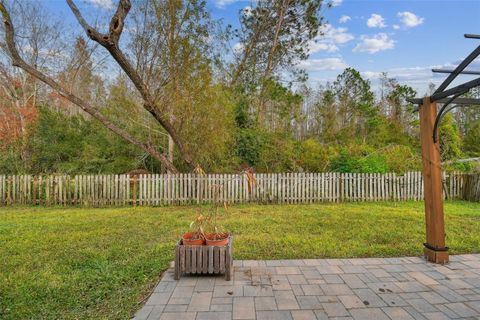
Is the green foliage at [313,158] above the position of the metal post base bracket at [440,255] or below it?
above

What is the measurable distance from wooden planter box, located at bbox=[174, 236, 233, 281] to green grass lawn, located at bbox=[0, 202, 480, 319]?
0.37 metres

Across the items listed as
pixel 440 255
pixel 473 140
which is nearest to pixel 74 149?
pixel 440 255

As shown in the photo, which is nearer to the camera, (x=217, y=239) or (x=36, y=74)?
(x=217, y=239)

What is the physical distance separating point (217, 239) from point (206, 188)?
205 inches

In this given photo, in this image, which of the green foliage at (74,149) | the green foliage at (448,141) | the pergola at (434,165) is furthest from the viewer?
the green foliage at (448,141)

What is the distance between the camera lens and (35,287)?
3.01m

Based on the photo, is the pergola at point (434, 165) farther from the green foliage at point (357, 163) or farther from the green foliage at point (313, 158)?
the green foliage at point (313, 158)

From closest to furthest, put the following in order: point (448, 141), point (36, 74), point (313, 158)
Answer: point (36, 74)
point (313, 158)
point (448, 141)

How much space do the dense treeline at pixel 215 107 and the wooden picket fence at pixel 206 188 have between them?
77cm

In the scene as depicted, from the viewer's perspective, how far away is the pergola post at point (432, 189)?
366 centimetres

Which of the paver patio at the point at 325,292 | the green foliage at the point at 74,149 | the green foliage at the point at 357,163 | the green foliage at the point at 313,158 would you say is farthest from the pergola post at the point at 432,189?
the green foliage at the point at 74,149

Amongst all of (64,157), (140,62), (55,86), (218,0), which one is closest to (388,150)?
(218,0)

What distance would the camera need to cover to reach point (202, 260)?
3.21 metres

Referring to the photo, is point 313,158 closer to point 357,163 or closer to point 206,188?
point 357,163
